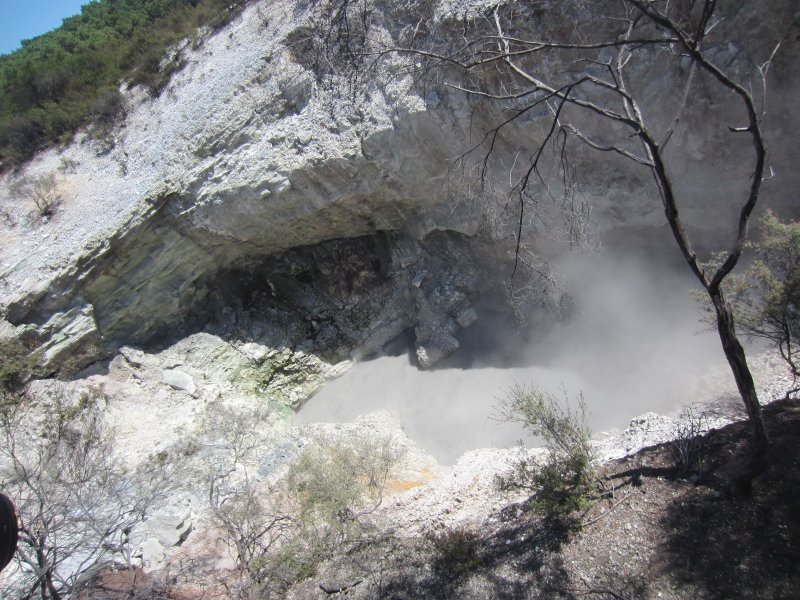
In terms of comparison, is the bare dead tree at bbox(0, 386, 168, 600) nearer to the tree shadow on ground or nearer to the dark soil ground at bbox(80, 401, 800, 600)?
the dark soil ground at bbox(80, 401, 800, 600)

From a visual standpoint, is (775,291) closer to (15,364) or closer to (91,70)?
(15,364)

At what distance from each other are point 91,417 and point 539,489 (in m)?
7.58

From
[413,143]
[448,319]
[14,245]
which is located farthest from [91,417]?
[413,143]

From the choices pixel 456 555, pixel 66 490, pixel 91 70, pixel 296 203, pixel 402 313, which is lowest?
pixel 456 555

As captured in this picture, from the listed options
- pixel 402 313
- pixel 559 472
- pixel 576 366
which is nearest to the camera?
pixel 559 472

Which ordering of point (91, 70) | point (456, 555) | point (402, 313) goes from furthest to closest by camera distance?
point (91, 70)
point (402, 313)
point (456, 555)

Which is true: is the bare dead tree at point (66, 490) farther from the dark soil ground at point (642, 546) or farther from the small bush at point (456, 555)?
the small bush at point (456, 555)

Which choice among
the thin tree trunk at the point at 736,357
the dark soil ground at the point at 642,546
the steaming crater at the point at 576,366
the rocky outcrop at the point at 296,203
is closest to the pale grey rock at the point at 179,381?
the rocky outcrop at the point at 296,203

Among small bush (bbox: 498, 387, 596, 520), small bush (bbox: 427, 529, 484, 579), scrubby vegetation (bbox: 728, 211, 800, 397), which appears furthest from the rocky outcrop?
small bush (bbox: 427, 529, 484, 579)

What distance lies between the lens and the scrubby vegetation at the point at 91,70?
10.8 metres

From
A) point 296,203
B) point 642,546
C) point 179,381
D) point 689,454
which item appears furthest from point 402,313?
point 642,546

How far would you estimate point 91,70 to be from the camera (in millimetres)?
12586

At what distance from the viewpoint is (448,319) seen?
945 centimetres

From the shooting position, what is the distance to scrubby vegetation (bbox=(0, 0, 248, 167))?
10.8 meters
